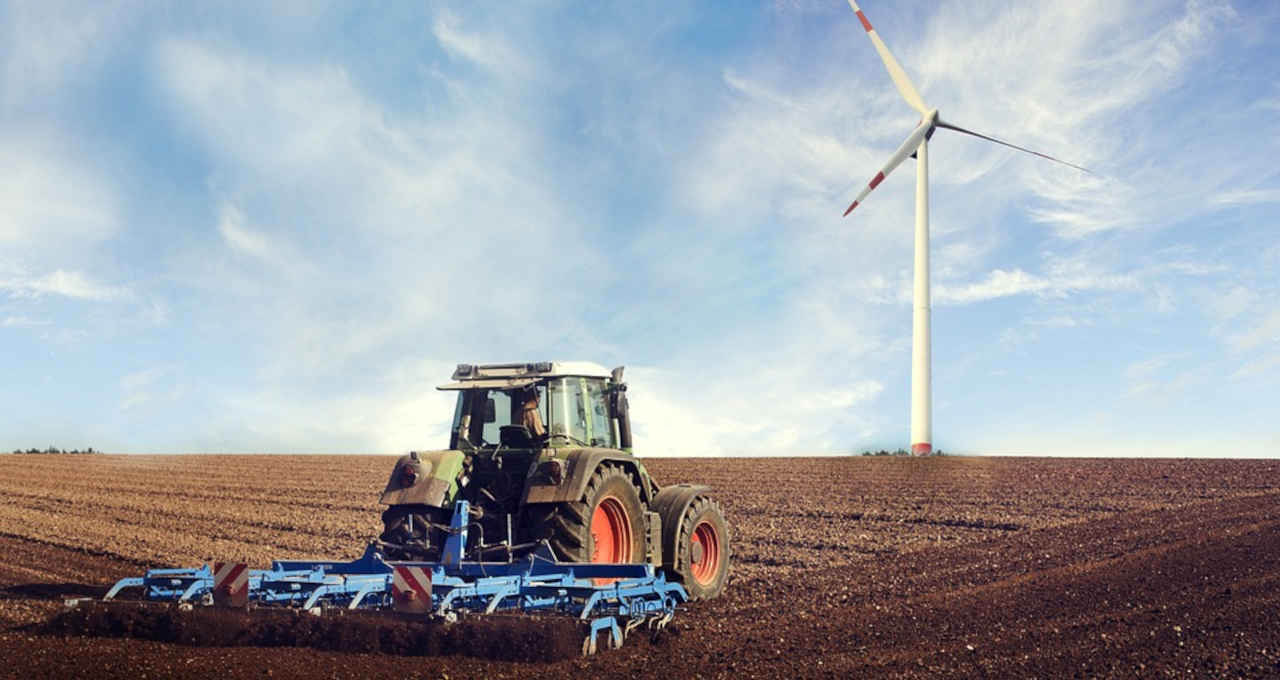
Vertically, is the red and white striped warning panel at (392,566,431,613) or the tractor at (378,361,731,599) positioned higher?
the tractor at (378,361,731,599)

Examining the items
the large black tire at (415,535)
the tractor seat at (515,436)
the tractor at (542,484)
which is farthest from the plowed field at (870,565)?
the tractor seat at (515,436)

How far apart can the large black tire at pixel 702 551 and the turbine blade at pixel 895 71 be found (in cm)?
2062

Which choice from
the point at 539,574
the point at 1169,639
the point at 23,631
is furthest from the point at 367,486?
the point at 1169,639

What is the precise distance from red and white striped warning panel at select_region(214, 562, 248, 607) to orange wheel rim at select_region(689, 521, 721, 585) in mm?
4394

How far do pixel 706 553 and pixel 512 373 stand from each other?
3.06 metres

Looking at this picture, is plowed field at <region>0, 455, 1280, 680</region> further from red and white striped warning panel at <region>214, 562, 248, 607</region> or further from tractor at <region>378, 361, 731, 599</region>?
tractor at <region>378, 361, 731, 599</region>

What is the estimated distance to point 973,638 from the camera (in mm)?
8352

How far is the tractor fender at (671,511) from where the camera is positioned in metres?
9.72

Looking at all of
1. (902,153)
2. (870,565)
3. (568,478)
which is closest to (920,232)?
(902,153)

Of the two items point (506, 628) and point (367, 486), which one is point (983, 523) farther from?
point (367, 486)

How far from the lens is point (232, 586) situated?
8.23 metres

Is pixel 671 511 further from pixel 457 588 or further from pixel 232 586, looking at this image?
pixel 232 586

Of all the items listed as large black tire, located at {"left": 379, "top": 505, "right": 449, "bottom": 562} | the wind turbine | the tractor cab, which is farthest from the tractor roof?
the wind turbine

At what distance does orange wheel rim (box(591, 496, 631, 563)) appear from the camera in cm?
910
